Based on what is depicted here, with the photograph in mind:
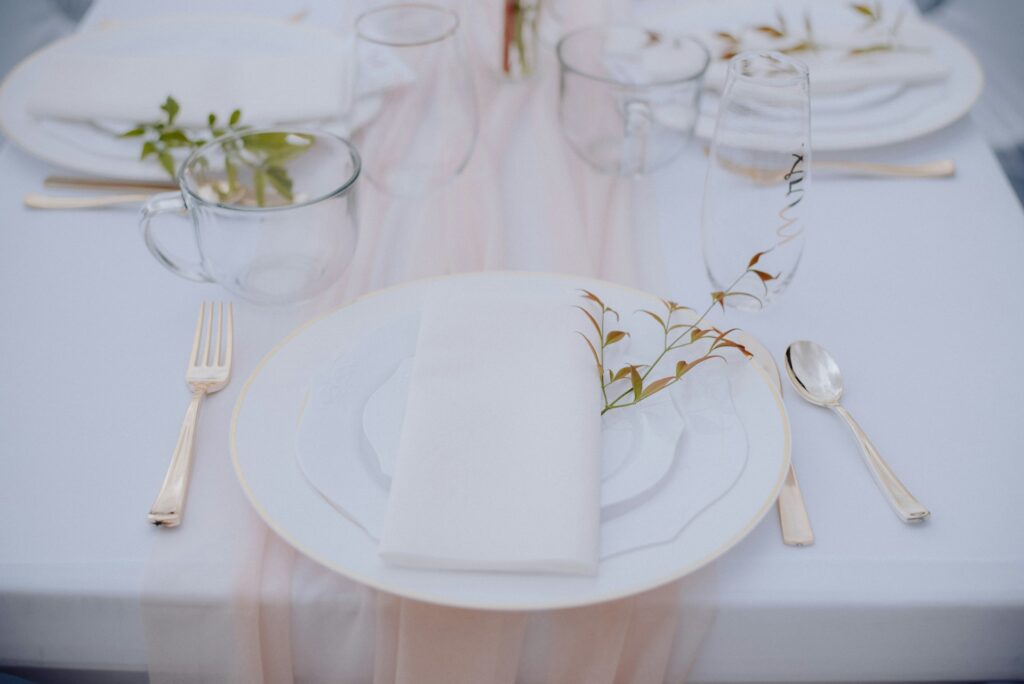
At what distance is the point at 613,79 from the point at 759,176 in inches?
11.5

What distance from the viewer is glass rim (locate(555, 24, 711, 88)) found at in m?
0.83

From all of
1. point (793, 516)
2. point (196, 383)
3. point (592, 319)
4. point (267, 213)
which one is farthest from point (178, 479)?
point (793, 516)

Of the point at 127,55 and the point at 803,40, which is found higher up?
the point at 803,40

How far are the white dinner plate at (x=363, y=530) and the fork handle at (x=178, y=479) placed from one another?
0.05 meters

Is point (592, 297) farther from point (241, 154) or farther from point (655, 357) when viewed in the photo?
point (241, 154)

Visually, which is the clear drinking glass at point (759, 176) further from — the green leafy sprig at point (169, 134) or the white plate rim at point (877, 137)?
the green leafy sprig at point (169, 134)

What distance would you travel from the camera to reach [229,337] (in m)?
0.69

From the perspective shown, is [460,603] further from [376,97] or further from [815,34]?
[815,34]

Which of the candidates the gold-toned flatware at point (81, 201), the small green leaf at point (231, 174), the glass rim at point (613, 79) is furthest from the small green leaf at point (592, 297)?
the gold-toned flatware at point (81, 201)

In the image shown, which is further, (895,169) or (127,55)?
(127,55)

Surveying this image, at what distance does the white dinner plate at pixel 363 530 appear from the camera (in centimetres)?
47

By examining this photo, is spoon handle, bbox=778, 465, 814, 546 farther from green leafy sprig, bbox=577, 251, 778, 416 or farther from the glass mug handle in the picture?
the glass mug handle

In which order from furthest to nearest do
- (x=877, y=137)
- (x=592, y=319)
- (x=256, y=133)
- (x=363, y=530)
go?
(x=877, y=137), (x=256, y=133), (x=592, y=319), (x=363, y=530)

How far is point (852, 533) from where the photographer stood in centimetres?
55
